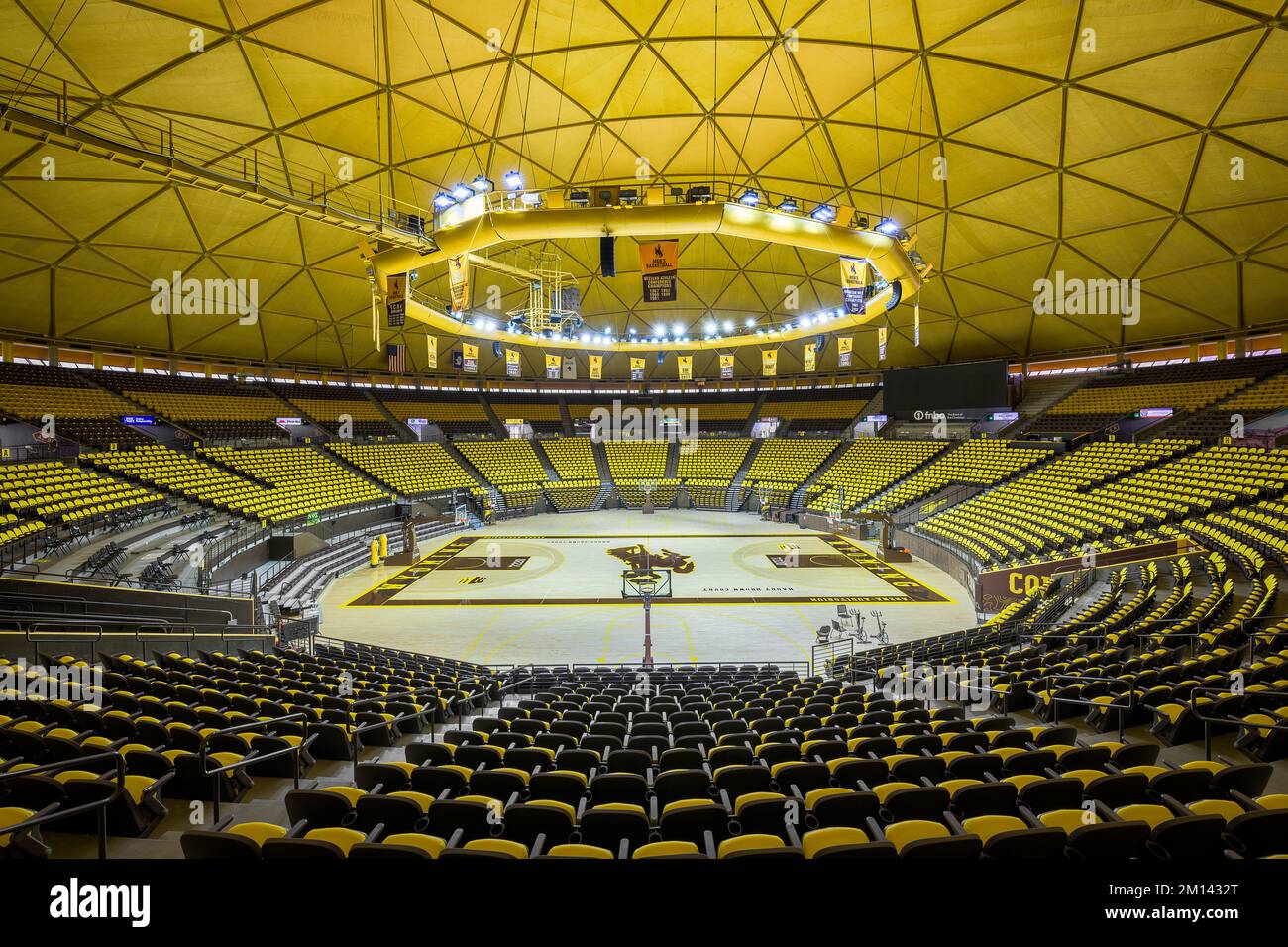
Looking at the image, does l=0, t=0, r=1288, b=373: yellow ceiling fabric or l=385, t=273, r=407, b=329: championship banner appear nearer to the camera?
l=0, t=0, r=1288, b=373: yellow ceiling fabric

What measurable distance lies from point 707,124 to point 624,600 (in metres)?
18.5

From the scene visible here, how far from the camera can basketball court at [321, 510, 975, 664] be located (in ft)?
58.2

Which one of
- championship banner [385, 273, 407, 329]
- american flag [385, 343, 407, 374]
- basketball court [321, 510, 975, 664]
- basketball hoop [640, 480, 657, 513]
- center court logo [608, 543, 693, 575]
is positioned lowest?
basketball court [321, 510, 975, 664]

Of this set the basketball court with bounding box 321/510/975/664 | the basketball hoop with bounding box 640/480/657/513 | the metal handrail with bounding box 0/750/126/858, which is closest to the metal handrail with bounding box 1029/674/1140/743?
the basketball court with bounding box 321/510/975/664

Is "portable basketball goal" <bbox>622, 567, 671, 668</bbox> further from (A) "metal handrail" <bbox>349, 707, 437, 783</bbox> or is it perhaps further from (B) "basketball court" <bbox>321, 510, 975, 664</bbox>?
(A) "metal handrail" <bbox>349, 707, 437, 783</bbox>

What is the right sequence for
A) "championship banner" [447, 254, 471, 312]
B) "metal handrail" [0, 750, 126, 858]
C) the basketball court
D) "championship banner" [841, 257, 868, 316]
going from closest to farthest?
"metal handrail" [0, 750, 126, 858] → the basketball court → "championship banner" [447, 254, 471, 312] → "championship banner" [841, 257, 868, 316]

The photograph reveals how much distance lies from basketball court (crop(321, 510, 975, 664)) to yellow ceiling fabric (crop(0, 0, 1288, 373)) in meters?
16.3

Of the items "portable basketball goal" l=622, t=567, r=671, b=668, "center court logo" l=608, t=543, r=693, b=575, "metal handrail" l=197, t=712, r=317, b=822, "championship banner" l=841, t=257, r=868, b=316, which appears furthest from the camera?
"center court logo" l=608, t=543, r=693, b=575

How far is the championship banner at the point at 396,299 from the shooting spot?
20094 millimetres

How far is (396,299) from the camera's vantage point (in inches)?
790

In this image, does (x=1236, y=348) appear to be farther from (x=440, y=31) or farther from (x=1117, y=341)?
(x=440, y=31)

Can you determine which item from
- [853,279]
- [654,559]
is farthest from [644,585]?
[853,279]

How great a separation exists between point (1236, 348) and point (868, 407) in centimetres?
2213
